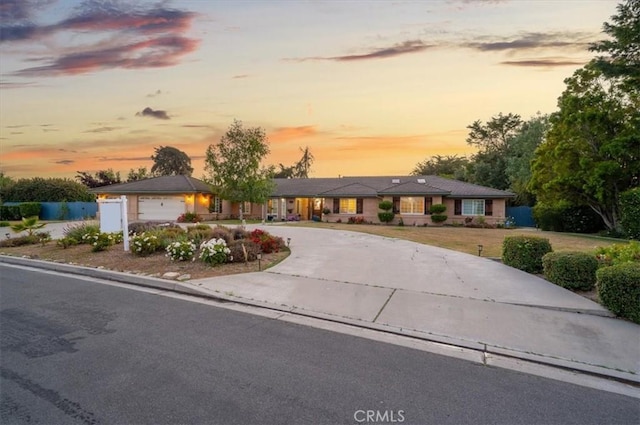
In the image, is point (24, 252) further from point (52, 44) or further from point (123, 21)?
point (123, 21)

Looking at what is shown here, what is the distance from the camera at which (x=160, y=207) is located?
32.4m

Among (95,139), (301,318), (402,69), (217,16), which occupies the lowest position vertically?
(301,318)

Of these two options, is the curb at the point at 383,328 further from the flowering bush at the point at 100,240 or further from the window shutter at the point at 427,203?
the window shutter at the point at 427,203

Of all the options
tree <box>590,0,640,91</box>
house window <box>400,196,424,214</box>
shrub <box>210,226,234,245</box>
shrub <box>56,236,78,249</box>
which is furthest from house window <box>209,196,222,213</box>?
tree <box>590,0,640,91</box>

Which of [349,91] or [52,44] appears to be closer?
[52,44]

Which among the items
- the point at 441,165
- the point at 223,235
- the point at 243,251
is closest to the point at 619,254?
the point at 243,251

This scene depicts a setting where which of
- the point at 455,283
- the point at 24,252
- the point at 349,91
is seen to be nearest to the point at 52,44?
the point at 24,252

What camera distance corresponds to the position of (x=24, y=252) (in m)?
12.7

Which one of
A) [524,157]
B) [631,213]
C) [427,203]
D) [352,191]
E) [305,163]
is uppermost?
[305,163]

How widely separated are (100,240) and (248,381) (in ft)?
34.8

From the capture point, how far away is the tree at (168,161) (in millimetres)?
63875

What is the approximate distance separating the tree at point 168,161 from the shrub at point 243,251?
58.6 meters

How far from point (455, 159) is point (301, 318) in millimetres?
57985

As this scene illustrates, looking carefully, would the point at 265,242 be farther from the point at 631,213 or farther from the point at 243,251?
the point at 631,213
